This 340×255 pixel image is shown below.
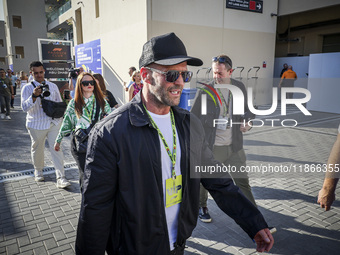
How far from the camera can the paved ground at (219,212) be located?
3.41 metres

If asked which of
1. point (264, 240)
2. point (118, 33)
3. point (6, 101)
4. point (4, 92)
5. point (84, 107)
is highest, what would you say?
point (118, 33)

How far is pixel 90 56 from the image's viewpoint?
15125 millimetres

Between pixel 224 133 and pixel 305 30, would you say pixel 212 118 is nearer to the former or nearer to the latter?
pixel 224 133

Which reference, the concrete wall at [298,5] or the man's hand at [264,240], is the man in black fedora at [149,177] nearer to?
the man's hand at [264,240]

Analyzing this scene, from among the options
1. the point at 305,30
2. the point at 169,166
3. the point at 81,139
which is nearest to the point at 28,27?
the point at 305,30

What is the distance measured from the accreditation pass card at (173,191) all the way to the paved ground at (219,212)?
5.59ft

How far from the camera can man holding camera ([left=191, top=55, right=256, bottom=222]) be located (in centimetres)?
369

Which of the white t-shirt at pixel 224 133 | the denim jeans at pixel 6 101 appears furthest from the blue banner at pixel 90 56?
the white t-shirt at pixel 224 133

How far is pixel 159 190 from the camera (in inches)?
70.1

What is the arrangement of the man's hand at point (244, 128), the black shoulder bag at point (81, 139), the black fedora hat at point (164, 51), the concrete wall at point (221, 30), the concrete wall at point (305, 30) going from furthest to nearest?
the concrete wall at point (305, 30) < the concrete wall at point (221, 30) < the man's hand at point (244, 128) < the black shoulder bag at point (81, 139) < the black fedora hat at point (164, 51)

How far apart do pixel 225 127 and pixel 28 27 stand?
44.3 metres

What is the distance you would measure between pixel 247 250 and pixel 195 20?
11757 mm

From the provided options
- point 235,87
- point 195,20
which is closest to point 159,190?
point 235,87

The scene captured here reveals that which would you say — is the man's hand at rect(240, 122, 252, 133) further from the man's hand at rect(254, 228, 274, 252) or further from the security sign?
the security sign
